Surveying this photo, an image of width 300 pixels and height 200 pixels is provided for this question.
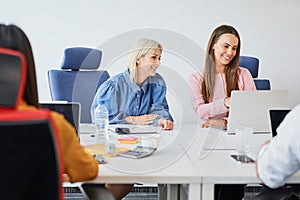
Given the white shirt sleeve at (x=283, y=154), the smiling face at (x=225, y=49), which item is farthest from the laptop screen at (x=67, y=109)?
the smiling face at (x=225, y=49)

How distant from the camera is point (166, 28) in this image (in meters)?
3.78

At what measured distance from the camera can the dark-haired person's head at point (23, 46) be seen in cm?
118

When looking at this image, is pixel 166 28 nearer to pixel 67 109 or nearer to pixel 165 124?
pixel 165 124

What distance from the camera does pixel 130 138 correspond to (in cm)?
214

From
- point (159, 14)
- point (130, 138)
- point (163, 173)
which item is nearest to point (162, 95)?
point (130, 138)

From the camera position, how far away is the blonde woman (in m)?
2.76

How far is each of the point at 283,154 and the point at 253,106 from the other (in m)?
1.11

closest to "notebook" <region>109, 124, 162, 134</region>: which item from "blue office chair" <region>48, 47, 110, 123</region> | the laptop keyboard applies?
"blue office chair" <region>48, 47, 110, 123</region>

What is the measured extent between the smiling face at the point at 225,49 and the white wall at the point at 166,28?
814 mm

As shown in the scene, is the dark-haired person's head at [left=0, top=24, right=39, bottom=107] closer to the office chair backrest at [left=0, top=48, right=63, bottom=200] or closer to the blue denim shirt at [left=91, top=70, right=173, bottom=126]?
the office chair backrest at [left=0, top=48, right=63, bottom=200]

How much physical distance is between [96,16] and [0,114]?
2.87 meters

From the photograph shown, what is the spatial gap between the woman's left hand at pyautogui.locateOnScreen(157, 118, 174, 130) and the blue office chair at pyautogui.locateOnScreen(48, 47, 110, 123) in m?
0.67

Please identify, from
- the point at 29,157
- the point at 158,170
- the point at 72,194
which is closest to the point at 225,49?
the point at 158,170

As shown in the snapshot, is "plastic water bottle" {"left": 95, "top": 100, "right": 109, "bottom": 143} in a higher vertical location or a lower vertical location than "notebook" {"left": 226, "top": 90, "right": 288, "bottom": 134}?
lower
